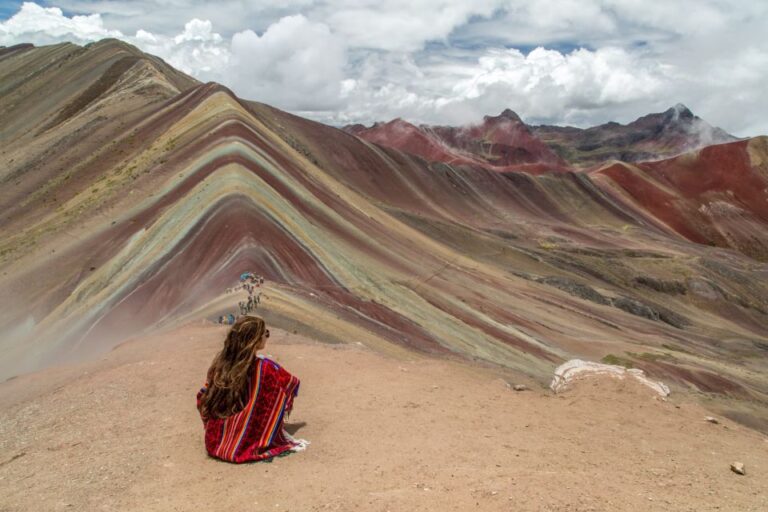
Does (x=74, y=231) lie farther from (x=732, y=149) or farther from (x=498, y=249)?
(x=732, y=149)

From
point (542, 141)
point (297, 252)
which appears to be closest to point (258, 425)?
point (297, 252)

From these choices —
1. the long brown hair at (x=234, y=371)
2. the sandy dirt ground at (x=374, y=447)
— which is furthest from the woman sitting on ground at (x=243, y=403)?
the sandy dirt ground at (x=374, y=447)

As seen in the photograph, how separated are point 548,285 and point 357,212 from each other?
42.8 ft

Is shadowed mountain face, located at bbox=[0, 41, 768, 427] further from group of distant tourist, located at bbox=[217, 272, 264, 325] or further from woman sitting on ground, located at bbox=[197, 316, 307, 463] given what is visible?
woman sitting on ground, located at bbox=[197, 316, 307, 463]

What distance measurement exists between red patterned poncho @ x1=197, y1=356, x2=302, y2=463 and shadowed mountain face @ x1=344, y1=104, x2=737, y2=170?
83138mm

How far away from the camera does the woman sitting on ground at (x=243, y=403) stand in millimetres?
5426

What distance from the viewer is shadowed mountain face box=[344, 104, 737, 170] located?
108250 millimetres

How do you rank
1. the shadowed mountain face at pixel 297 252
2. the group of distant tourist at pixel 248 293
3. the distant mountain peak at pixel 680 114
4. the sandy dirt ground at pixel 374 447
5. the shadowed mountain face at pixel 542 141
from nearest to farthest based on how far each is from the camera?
1. the sandy dirt ground at pixel 374 447
2. the group of distant tourist at pixel 248 293
3. the shadowed mountain face at pixel 297 252
4. the shadowed mountain face at pixel 542 141
5. the distant mountain peak at pixel 680 114

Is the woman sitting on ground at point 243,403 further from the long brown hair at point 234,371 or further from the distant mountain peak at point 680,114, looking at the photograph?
the distant mountain peak at point 680,114

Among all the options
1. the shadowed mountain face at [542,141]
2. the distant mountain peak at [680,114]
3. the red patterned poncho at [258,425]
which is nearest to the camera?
the red patterned poncho at [258,425]

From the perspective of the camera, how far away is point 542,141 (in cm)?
13925

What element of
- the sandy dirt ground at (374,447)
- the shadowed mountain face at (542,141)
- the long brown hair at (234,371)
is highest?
the shadowed mountain face at (542,141)

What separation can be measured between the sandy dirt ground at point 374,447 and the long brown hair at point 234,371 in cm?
49

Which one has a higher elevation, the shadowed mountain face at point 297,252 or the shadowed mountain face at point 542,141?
the shadowed mountain face at point 542,141
